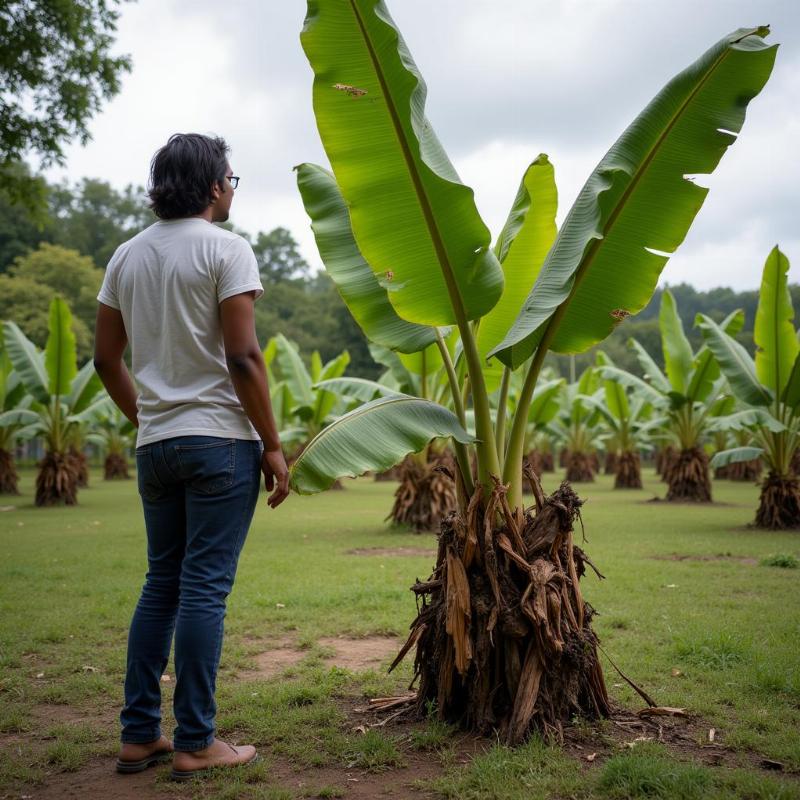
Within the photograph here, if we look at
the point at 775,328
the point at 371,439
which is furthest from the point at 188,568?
the point at 775,328

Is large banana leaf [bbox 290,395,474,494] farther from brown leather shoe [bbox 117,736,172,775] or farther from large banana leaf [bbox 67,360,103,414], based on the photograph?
large banana leaf [bbox 67,360,103,414]

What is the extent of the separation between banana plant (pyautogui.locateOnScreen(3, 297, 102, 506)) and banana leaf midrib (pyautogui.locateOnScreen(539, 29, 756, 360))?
39.6 ft

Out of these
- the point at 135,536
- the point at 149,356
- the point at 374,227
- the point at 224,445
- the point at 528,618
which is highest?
the point at 374,227

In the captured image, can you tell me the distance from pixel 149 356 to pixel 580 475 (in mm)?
21816

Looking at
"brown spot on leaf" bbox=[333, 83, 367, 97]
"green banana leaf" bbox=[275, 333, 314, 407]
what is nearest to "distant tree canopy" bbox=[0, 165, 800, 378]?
"green banana leaf" bbox=[275, 333, 314, 407]

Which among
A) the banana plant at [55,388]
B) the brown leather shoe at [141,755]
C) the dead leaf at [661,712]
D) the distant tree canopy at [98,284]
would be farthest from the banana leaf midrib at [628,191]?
the distant tree canopy at [98,284]

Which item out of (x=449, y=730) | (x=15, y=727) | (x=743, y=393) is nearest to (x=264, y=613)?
(x=15, y=727)

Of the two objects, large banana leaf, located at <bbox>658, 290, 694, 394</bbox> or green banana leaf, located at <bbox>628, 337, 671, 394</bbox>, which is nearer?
large banana leaf, located at <bbox>658, 290, 694, 394</bbox>

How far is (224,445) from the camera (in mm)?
2865

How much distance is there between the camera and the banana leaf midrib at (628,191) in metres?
3.14

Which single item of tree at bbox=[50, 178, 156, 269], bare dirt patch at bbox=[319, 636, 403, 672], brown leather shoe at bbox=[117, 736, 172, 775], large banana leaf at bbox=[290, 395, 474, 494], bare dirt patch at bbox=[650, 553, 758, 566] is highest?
tree at bbox=[50, 178, 156, 269]

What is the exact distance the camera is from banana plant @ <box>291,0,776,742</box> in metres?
3.06

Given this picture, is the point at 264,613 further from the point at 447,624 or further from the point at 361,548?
the point at 361,548

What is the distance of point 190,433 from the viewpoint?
112 inches
